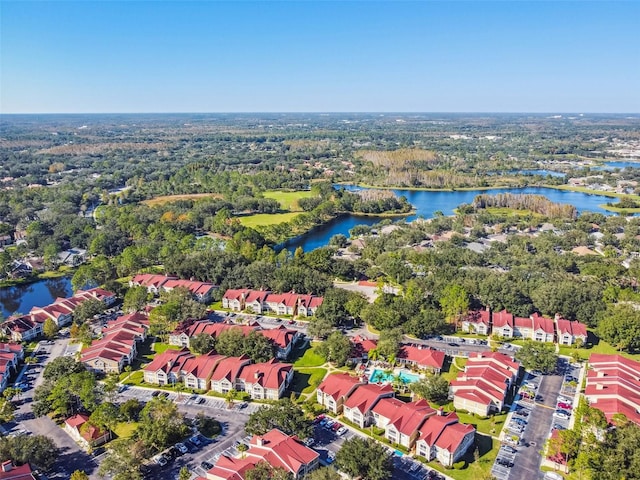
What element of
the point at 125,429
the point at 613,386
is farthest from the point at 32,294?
the point at 613,386

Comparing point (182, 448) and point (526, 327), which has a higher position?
point (526, 327)

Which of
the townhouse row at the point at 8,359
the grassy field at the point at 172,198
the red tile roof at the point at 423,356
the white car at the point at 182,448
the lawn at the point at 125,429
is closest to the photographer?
the white car at the point at 182,448

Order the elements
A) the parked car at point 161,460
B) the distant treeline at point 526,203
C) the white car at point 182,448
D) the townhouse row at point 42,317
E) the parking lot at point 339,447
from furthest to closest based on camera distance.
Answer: the distant treeline at point 526,203, the townhouse row at point 42,317, the white car at point 182,448, the parked car at point 161,460, the parking lot at point 339,447

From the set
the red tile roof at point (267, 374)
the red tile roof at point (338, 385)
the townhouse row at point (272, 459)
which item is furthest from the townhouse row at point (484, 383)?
the red tile roof at point (267, 374)

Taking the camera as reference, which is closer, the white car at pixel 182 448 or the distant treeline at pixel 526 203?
the white car at pixel 182 448

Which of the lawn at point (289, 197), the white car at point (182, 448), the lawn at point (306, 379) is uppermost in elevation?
the lawn at point (289, 197)

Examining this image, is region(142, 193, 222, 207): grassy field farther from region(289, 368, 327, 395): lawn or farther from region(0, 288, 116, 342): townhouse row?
region(289, 368, 327, 395): lawn

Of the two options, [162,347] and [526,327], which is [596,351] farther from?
[162,347]

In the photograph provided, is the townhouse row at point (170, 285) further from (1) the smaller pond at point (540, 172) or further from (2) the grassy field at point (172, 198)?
(1) the smaller pond at point (540, 172)
